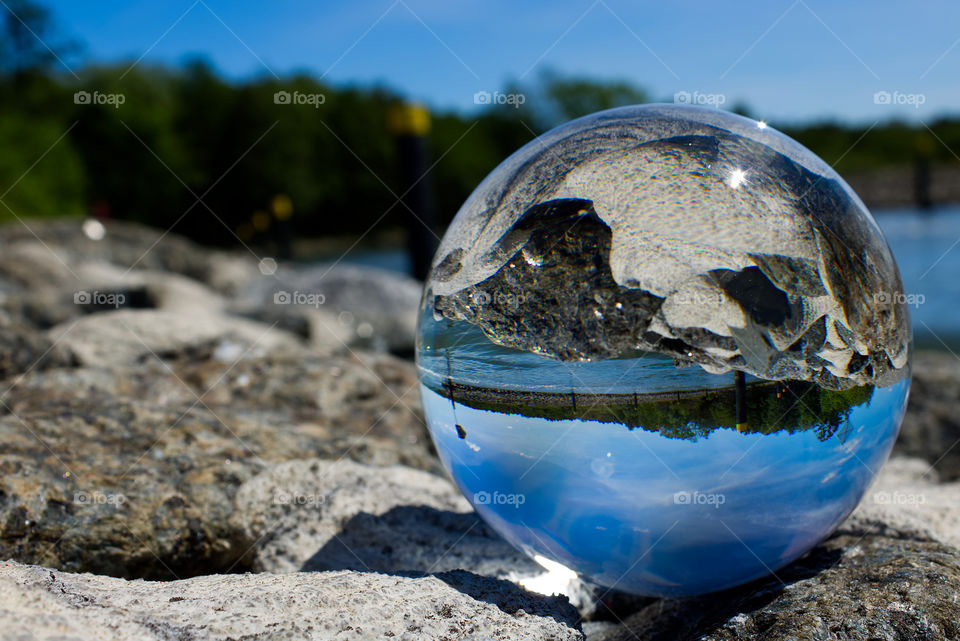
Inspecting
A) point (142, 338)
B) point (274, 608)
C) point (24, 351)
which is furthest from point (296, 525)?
point (142, 338)

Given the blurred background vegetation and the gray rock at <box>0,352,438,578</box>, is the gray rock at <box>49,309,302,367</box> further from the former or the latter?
the blurred background vegetation

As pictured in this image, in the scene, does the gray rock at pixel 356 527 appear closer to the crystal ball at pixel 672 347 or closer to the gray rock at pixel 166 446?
the gray rock at pixel 166 446

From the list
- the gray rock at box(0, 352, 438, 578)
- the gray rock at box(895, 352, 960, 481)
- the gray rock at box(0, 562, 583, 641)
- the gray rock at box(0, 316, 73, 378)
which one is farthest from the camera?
the gray rock at box(895, 352, 960, 481)

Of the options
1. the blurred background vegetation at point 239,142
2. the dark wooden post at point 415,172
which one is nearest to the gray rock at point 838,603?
the dark wooden post at point 415,172

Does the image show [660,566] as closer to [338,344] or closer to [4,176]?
[338,344]

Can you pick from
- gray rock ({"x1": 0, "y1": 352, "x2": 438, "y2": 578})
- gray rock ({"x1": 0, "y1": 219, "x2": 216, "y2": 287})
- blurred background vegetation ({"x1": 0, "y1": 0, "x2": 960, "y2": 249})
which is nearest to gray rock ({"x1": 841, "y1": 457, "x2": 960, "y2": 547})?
gray rock ({"x1": 0, "y1": 352, "x2": 438, "y2": 578})

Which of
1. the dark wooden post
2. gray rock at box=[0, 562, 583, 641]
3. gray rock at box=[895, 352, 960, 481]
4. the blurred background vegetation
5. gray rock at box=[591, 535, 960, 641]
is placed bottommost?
gray rock at box=[895, 352, 960, 481]
